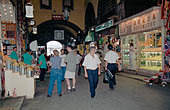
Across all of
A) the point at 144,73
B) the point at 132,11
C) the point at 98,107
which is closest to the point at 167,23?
the point at 144,73

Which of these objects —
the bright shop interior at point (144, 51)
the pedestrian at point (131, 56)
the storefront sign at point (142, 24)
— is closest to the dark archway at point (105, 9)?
the storefront sign at point (142, 24)

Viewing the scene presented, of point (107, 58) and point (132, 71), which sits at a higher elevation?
point (107, 58)

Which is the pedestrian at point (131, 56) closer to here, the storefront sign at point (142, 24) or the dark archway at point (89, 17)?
the storefront sign at point (142, 24)

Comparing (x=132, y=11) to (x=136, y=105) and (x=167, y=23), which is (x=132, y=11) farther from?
(x=136, y=105)

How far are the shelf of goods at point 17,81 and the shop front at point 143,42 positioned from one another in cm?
712

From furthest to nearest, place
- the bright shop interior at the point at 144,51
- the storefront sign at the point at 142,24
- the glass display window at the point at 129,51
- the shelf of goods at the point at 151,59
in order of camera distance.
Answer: the glass display window at the point at 129,51
the bright shop interior at the point at 144,51
the shelf of goods at the point at 151,59
the storefront sign at the point at 142,24

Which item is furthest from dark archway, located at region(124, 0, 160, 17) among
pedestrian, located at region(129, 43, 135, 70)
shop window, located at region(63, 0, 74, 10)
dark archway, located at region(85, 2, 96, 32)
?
shop window, located at region(63, 0, 74, 10)

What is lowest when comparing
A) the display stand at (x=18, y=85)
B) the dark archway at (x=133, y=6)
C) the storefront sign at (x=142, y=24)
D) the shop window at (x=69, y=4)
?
the display stand at (x=18, y=85)

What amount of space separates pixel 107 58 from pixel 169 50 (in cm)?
367

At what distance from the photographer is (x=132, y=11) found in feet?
41.1

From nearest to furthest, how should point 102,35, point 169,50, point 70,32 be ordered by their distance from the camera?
1. point 169,50
2. point 102,35
3. point 70,32

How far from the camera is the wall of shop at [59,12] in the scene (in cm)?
2412

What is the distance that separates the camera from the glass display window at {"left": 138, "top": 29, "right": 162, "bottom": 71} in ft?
32.8

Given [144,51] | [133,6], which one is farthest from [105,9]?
[144,51]
